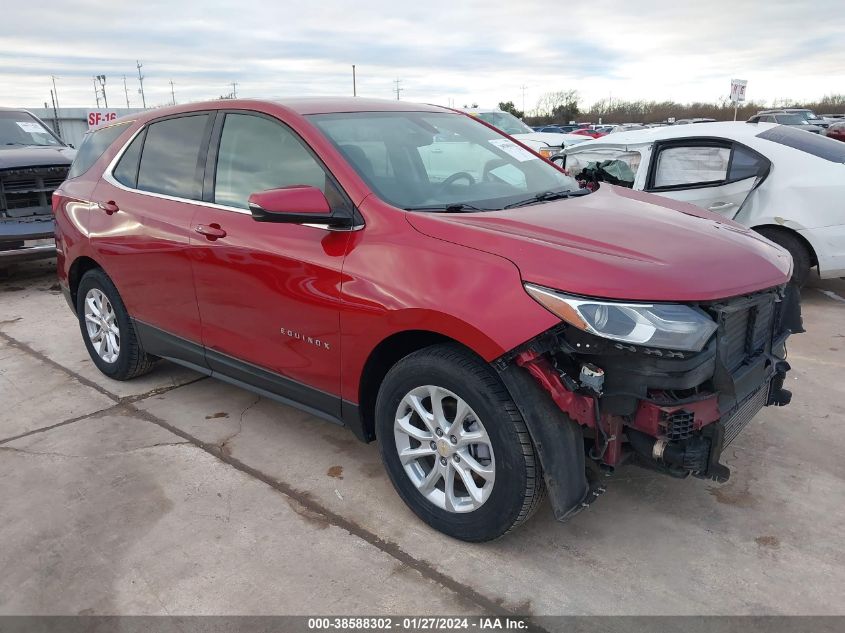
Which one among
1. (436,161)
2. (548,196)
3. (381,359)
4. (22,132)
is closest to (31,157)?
(22,132)

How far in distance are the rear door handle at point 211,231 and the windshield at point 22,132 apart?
6.41 m

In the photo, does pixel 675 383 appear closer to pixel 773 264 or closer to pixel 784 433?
pixel 773 264

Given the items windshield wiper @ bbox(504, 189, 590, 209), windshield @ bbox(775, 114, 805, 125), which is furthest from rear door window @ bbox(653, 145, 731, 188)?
windshield @ bbox(775, 114, 805, 125)

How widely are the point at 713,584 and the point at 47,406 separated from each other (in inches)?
157

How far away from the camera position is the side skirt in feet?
10.2

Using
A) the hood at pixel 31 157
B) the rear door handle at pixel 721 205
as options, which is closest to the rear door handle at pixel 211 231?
the rear door handle at pixel 721 205

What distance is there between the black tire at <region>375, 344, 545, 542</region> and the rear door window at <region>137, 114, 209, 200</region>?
5.68 feet

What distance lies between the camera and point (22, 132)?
347 inches

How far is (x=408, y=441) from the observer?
9.39ft

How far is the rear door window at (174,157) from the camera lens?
3.71 m

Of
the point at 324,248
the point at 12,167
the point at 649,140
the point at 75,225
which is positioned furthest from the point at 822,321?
the point at 12,167

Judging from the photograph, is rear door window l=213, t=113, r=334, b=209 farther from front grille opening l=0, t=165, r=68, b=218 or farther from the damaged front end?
front grille opening l=0, t=165, r=68, b=218

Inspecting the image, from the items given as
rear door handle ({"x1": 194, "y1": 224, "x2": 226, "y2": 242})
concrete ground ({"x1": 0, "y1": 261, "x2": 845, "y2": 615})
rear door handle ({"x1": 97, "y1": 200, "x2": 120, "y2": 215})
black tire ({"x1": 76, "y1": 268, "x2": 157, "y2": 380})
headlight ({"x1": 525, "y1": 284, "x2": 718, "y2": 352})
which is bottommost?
concrete ground ({"x1": 0, "y1": 261, "x2": 845, "y2": 615})

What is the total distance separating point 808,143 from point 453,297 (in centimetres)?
515
